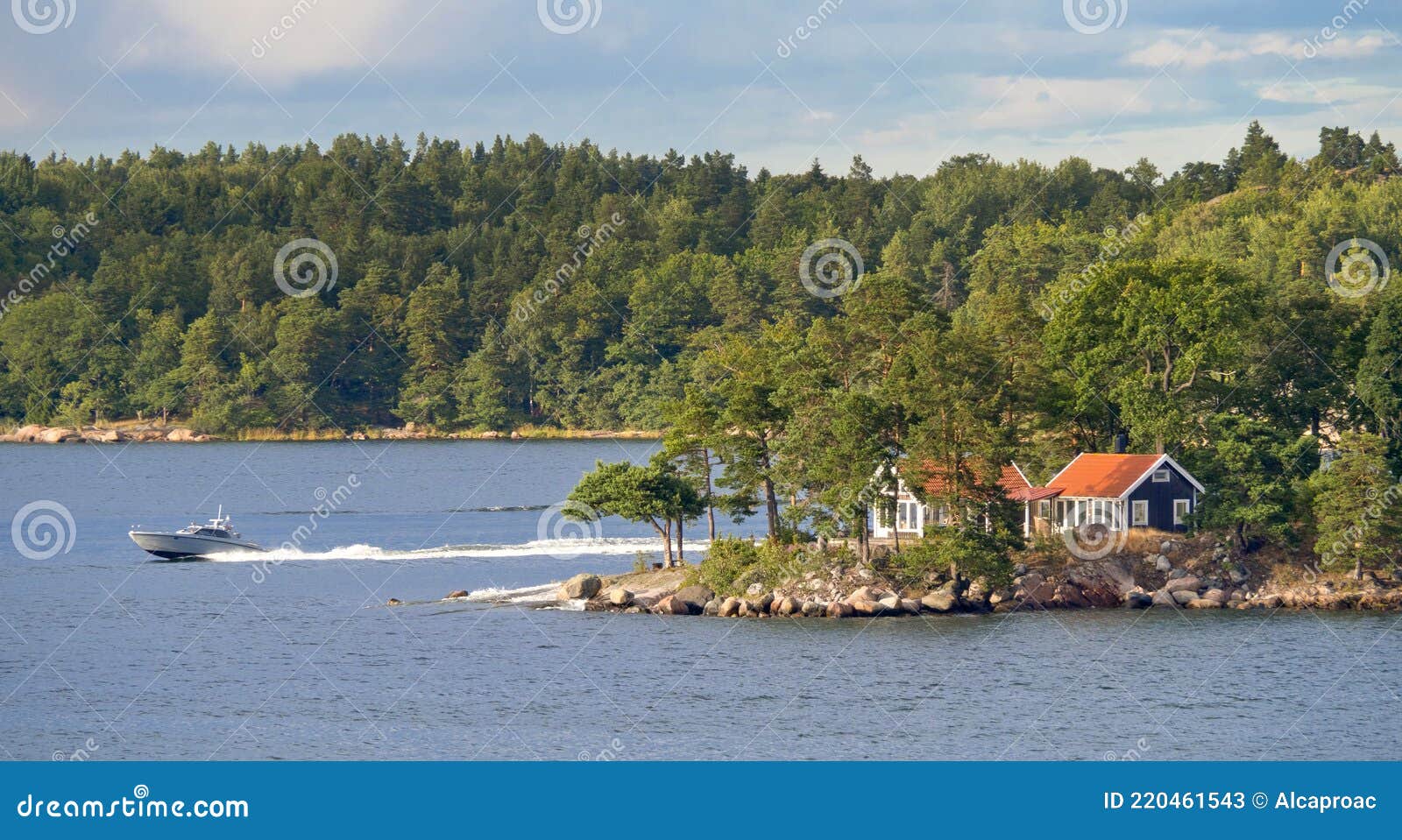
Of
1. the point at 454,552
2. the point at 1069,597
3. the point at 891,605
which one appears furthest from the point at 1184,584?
the point at 454,552

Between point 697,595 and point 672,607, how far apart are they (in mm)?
948

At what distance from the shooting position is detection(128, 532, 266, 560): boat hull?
7588 cm

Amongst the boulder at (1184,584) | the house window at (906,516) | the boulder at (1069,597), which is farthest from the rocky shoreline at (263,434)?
the boulder at (1069,597)

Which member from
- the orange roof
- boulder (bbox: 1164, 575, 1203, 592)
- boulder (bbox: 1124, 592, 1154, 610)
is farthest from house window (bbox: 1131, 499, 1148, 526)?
boulder (bbox: 1124, 592, 1154, 610)

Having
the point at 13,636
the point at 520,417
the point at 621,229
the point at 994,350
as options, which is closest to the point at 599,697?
the point at 13,636

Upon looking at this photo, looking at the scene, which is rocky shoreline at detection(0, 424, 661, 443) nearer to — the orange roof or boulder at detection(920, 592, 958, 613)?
the orange roof

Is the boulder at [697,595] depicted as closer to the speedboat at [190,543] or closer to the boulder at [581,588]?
the boulder at [581,588]

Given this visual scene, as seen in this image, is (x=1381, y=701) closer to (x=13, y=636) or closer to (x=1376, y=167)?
(x=13, y=636)

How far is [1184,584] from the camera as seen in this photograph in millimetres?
58656

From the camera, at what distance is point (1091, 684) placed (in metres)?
46.1

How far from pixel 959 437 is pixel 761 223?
13974 cm

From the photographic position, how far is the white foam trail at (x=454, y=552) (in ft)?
244

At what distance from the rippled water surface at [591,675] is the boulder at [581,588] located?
2072 mm

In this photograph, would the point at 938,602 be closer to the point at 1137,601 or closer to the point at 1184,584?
the point at 1137,601
